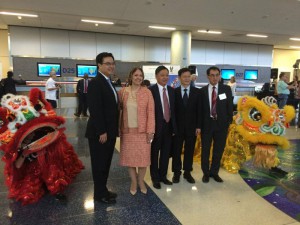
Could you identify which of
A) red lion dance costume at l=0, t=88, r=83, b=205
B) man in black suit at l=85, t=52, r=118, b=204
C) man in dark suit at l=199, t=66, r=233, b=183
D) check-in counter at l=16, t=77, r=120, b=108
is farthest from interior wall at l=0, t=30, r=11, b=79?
man in dark suit at l=199, t=66, r=233, b=183

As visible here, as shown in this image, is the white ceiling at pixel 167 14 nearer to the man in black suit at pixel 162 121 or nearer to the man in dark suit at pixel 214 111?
the man in dark suit at pixel 214 111

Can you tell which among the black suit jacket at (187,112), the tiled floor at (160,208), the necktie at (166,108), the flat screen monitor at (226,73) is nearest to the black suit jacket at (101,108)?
the necktie at (166,108)

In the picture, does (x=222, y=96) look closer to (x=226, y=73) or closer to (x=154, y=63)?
(x=154, y=63)

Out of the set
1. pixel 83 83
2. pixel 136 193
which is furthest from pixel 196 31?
→ pixel 136 193

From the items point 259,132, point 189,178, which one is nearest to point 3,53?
point 189,178

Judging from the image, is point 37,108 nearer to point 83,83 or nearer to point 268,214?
point 268,214

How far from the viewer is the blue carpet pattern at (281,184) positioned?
2.70 metres

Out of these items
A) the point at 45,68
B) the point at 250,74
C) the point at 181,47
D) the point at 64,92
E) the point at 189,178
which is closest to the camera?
the point at 189,178

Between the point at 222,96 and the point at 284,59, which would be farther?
the point at 284,59

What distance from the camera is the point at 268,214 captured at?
2.50 metres

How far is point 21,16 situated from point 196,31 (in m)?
6.64

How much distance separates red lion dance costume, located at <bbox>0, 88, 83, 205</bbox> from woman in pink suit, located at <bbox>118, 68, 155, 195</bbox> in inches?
29.4

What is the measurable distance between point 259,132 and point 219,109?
0.70 m

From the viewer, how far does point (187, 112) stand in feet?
9.95
